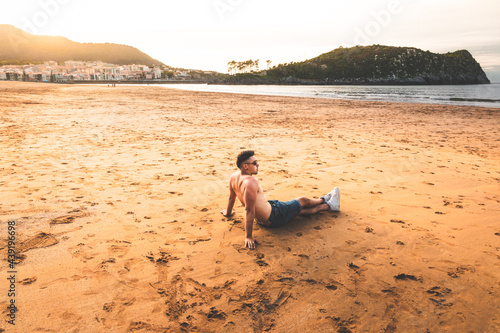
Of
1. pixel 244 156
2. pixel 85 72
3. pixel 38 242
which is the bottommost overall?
pixel 38 242

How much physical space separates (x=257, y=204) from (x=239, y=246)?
56 cm

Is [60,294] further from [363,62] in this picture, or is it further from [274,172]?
[363,62]

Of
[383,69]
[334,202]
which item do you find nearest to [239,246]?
[334,202]

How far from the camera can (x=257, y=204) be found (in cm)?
344

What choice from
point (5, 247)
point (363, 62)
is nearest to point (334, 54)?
point (363, 62)

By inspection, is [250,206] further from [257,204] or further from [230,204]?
[230,204]

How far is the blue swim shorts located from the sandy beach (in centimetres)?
11

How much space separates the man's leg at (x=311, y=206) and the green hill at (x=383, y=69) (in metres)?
123

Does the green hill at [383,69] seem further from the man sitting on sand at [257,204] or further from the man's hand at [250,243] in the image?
the man's hand at [250,243]

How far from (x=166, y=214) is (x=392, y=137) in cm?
869

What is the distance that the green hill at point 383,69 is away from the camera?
112250 mm

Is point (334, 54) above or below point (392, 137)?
above

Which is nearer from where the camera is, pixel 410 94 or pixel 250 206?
pixel 250 206

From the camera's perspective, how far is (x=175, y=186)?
196 inches
